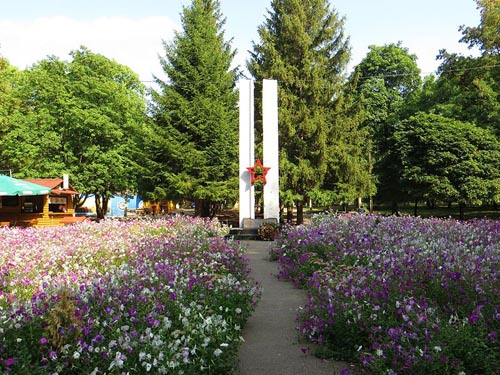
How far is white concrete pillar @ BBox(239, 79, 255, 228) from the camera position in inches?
735

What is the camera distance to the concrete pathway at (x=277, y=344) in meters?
4.12

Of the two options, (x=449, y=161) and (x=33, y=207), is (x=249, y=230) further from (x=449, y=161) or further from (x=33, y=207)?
(x=449, y=161)

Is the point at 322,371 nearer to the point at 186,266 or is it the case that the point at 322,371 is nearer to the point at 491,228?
the point at 186,266

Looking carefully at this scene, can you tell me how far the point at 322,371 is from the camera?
4.05 m

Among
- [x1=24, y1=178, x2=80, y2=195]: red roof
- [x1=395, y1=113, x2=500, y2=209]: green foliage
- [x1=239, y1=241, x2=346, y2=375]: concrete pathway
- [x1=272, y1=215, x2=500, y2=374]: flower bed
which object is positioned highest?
[x1=395, y1=113, x2=500, y2=209]: green foliage

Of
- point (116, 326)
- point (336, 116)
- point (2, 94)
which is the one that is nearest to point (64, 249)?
point (116, 326)

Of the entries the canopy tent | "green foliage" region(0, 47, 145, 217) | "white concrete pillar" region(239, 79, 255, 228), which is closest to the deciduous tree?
"white concrete pillar" region(239, 79, 255, 228)

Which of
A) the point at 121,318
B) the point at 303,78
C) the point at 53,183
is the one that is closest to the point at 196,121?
the point at 303,78

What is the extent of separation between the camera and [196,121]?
72.7ft

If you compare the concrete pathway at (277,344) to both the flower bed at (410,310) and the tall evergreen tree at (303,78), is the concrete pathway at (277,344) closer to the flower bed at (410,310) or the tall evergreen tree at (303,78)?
the flower bed at (410,310)

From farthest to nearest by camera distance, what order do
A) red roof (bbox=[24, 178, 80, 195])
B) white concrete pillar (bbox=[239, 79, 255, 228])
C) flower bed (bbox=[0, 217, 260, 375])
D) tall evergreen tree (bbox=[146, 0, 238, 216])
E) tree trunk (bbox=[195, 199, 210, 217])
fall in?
tree trunk (bbox=[195, 199, 210, 217]) < red roof (bbox=[24, 178, 80, 195]) < tall evergreen tree (bbox=[146, 0, 238, 216]) < white concrete pillar (bbox=[239, 79, 255, 228]) < flower bed (bbox=[0, 217, 260, 375])

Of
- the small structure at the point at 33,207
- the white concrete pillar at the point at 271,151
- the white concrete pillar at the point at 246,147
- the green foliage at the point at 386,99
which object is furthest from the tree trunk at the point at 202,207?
the green foliage at the point at 386,99

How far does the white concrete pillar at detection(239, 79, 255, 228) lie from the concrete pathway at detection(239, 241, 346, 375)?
10963mm

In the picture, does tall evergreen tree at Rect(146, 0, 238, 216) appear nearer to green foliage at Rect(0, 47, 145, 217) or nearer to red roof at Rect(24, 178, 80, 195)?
green foliage at Rect(0, 47, 145, 217)
